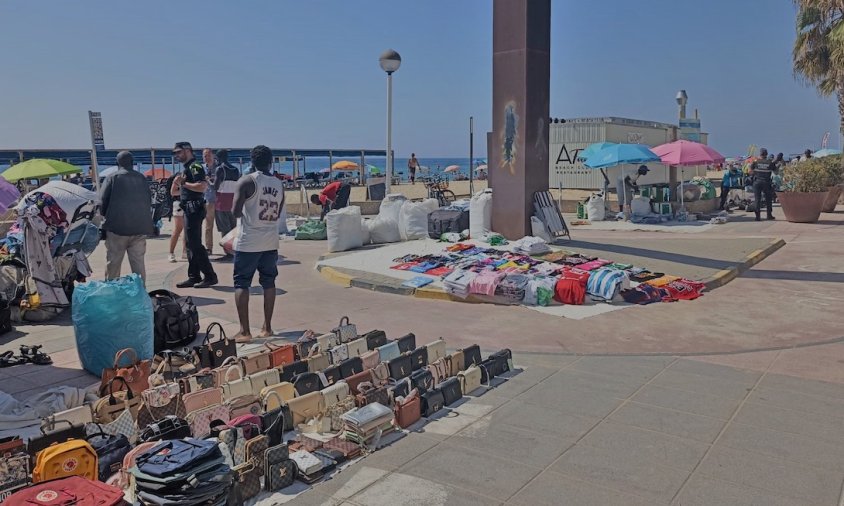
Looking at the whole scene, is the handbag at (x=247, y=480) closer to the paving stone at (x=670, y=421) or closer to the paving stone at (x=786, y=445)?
the paving stone at (x=670, y=421)

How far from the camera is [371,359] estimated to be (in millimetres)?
5582

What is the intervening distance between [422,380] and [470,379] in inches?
17.9

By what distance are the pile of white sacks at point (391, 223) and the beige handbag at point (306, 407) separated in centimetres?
839

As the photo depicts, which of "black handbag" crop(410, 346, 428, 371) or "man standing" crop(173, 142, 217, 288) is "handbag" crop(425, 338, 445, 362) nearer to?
"black handbag" crop(410, 346, 428, 371)

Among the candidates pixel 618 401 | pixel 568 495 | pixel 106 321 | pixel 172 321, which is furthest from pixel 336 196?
pixel 568 495

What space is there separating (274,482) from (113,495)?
0.88 m

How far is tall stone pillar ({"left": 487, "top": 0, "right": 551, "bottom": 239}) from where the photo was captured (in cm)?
1207

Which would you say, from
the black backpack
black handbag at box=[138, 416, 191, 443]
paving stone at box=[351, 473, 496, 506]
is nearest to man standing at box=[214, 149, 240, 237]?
the black backpack

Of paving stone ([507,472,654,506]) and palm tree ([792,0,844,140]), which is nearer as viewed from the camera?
paving stone ([507,472,654,506])

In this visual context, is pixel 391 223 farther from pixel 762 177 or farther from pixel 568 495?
pixel 762 177

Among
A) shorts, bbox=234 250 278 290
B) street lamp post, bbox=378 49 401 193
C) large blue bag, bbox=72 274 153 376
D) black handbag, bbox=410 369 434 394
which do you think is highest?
street lamp post, bbox=378 49 401 193

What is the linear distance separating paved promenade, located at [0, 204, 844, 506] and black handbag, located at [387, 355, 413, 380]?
62 cm

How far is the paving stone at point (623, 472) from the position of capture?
12.2ft

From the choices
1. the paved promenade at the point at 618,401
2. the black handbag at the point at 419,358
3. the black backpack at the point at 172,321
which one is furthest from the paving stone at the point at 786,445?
the black backpack at the point at 172,321
